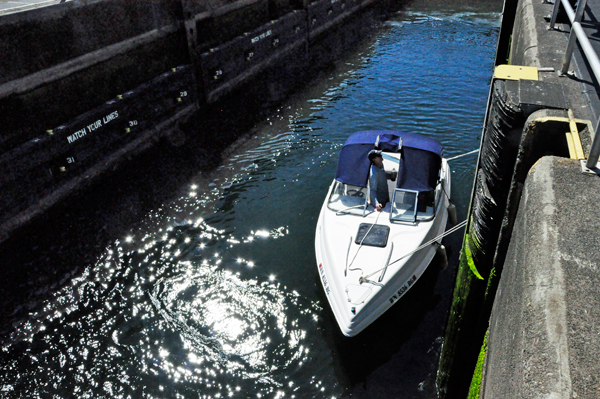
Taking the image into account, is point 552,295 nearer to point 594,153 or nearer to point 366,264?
point 594,153

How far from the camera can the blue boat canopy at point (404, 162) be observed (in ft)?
35.6

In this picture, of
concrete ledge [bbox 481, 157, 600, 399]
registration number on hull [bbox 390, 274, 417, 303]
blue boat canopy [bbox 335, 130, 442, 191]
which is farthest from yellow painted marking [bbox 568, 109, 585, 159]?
blue boat canopy [bbox 335, 130, 442, 191]

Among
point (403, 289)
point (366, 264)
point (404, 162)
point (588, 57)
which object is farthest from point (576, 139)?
point (404, 162)

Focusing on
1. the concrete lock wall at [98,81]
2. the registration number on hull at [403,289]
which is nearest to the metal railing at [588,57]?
the registration number on hull at [403,289]

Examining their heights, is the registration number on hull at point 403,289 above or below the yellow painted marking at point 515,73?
below

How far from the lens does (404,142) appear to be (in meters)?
11.3

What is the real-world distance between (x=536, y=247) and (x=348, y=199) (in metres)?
7.66

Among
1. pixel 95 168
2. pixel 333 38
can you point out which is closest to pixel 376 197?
pixel 95 168

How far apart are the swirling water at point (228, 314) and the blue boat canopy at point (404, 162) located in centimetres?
224

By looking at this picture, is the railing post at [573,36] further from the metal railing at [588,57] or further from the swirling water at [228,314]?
the swirling water at [228,314]

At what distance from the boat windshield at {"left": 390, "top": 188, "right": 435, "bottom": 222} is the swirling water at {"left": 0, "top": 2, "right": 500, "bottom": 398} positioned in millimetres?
1588

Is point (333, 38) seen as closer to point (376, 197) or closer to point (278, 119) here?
point (278, 119)

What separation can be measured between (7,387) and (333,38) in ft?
90.1

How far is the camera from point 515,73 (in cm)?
590
